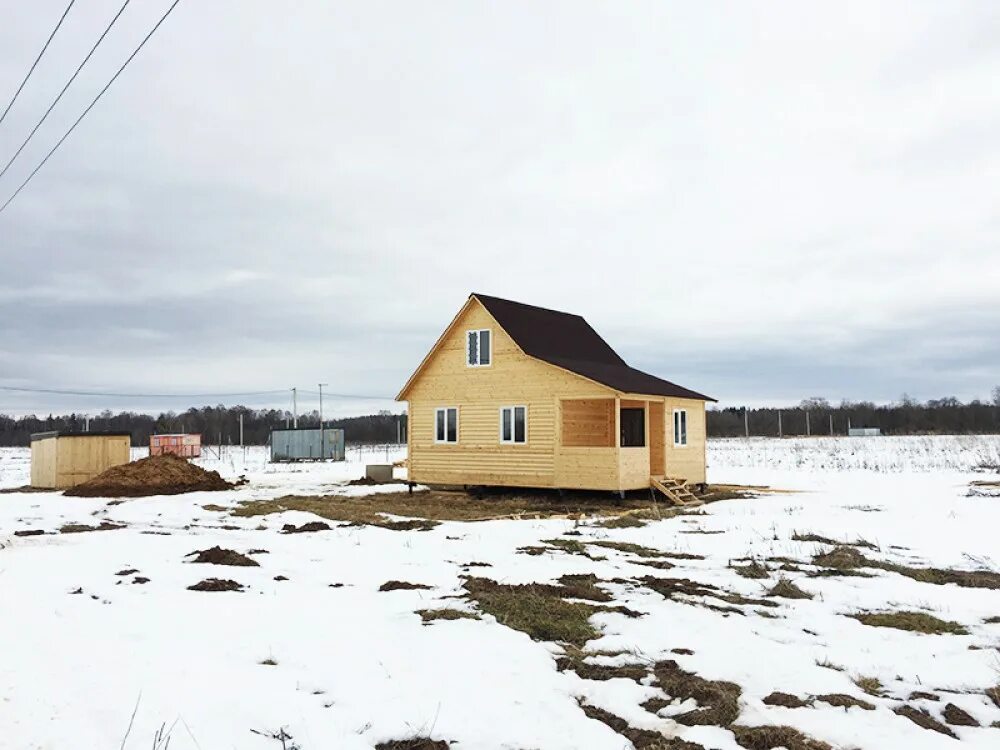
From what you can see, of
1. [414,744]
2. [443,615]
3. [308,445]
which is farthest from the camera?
[308,445]

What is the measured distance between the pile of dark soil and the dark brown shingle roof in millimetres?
11843

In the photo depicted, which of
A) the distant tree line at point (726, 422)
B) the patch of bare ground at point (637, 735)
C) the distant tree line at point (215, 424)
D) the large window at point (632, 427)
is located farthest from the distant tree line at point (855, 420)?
the patch of bare ground at point (637, 735)

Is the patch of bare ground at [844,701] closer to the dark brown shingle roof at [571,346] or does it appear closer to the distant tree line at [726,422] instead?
the dark brown shingle roof at [571,346]

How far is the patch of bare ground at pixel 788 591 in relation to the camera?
9359mm

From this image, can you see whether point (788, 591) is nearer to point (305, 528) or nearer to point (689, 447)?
point (305, 528)

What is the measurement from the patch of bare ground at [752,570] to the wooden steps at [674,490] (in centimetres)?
1012

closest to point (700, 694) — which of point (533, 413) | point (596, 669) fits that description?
point (596, 669)

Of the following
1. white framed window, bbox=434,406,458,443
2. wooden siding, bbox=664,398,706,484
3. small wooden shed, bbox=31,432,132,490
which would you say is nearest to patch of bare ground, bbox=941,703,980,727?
wooden siding, bbox=664,398,706,484

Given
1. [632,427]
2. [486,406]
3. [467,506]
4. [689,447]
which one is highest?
[486,406]

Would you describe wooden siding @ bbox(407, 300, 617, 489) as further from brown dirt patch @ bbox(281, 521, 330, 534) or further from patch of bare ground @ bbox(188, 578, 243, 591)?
patch of bare ground @ bbox(188, 578, 243, 591)

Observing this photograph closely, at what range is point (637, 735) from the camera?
5223 mm

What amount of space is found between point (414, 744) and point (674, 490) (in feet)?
61.3

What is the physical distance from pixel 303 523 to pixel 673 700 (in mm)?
12059

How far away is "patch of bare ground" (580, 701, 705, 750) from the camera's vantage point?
16.4 ft
